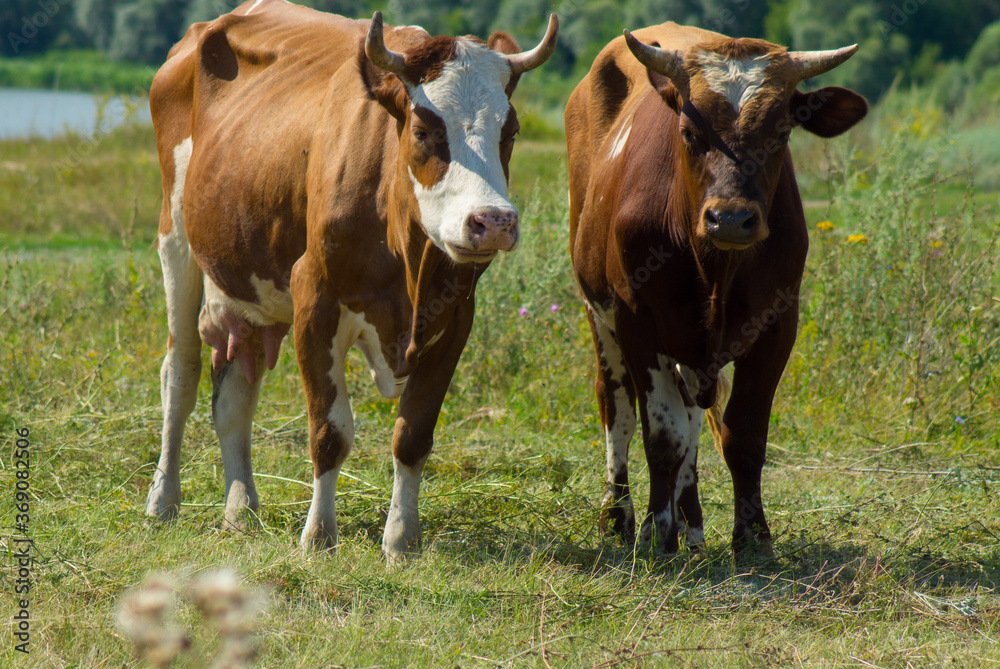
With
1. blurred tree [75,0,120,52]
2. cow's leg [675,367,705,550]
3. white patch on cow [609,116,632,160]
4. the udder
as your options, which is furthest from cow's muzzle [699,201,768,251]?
blurred tree [75,0,120,52]

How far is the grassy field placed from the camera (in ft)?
10.8

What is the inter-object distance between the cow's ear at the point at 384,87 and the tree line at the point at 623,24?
1605cm

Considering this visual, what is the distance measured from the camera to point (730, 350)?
403 centimetres

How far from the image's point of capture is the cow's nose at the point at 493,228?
10.7 feet

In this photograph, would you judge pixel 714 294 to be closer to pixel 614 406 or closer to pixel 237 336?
pixel 614 406

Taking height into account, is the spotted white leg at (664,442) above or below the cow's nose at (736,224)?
below

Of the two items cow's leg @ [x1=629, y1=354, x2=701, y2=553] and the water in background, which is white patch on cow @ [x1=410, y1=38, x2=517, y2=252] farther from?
the water in background

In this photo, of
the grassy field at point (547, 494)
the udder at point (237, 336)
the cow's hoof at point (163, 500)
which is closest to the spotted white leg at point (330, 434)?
the grassy field at point (547, 494)

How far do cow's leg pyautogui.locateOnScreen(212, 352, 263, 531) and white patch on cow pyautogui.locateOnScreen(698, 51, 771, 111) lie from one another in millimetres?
2575

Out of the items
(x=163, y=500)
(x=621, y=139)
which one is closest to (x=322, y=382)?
(x=163, y=500)

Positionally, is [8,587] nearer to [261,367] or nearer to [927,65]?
[261,367]

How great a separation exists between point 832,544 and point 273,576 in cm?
234

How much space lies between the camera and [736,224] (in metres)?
3.48

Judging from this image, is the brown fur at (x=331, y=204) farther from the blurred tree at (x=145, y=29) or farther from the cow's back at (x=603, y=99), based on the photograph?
the blurred tree at (x=145, y=29)
